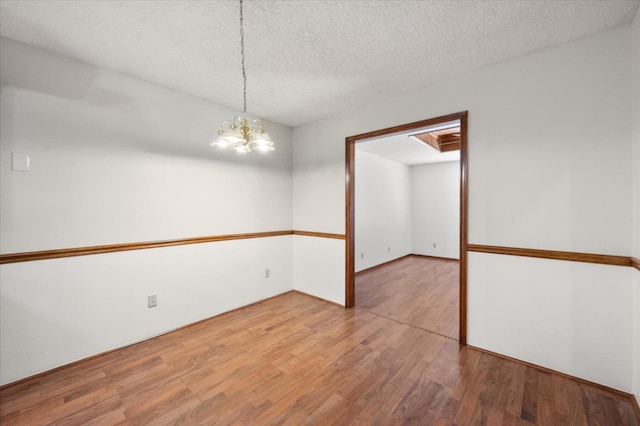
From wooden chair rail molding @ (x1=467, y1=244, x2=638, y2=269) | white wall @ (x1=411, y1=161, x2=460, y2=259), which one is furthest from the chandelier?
white wall @ (x1=411, y1=161, x2=460, y2=259)

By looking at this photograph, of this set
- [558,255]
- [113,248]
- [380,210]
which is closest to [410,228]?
[380,210]

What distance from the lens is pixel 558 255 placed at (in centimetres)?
198

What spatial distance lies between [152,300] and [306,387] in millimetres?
1778

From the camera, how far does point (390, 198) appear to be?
240 inches

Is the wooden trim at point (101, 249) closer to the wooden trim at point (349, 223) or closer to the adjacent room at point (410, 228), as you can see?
the wooden trim at point (349, 223)

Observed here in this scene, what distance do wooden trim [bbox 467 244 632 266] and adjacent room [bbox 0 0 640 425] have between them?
0.06ft

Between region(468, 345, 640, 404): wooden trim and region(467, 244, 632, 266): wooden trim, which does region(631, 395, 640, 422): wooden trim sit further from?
region(467, 244, 632, 266): wooden trim

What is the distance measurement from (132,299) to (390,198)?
5.17 meters

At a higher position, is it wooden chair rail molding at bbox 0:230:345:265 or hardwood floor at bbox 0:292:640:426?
wooden chair rail molding at bbox 0:230:345:265

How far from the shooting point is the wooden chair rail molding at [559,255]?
1782mm

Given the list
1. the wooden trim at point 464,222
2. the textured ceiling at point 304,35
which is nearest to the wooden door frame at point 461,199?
the wooden trim at point 464,222

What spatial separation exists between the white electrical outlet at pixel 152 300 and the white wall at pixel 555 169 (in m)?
3.08

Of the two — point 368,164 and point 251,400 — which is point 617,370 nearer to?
point 251,400

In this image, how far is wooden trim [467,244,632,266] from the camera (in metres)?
1.79
